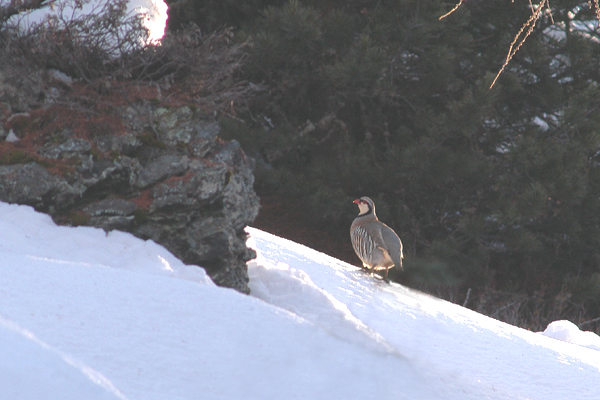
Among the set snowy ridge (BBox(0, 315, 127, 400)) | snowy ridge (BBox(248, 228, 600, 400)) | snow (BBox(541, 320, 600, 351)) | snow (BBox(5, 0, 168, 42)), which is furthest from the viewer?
snow (BBox(541, 320, 600, 351))

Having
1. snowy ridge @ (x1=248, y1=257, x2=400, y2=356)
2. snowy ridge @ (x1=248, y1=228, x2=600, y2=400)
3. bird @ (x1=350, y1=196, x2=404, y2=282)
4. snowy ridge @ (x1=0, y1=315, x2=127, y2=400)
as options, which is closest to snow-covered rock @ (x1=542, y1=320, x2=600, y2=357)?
snowy ridge @ (x1=248, y1=228, x2=600, y2=400)

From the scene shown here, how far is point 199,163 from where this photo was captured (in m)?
4.42

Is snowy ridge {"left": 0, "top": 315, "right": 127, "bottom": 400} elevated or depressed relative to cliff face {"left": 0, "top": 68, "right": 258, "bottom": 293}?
depressed

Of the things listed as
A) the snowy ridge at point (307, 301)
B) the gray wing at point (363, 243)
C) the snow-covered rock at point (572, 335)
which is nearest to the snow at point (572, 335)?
the snow-covered rock at point (572, 335)

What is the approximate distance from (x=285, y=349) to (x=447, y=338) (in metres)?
1.67

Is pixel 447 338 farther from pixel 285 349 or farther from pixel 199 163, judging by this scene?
pixel 199 163

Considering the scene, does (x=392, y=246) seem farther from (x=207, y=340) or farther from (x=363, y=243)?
(x=207, y=340)

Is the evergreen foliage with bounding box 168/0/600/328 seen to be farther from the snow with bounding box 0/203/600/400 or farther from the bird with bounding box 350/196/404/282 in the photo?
the snow with bounding box 0/203/600/400

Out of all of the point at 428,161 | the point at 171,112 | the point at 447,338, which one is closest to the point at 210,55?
the point at 171,112

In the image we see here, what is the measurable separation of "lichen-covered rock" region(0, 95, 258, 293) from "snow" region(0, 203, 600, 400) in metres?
0.15

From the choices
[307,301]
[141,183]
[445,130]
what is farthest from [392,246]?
[445,130]

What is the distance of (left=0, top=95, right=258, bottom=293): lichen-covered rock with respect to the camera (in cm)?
399

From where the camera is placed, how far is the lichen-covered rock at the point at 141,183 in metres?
3.99

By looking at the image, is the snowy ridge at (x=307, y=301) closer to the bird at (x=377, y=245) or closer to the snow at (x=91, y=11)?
the bird at (x=377, y=245)
